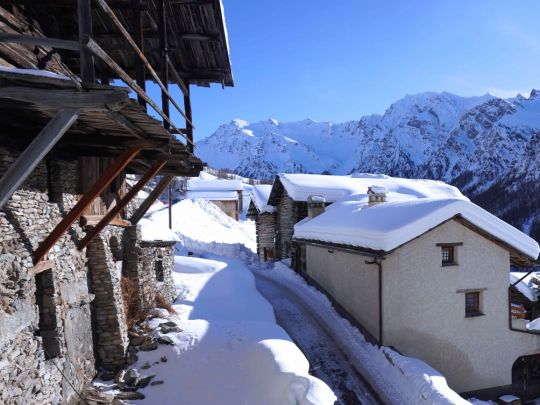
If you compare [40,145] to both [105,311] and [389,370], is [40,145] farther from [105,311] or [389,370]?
[389,370]

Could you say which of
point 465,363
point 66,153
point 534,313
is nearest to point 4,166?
point 66,153

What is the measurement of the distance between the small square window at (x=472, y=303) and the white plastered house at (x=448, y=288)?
0.03 m

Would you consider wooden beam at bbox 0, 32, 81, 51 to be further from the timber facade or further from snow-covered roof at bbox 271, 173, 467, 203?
snow-covered roof at bbox 271, 173, 467, 203

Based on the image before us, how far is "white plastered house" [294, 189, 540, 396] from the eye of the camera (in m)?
11.4

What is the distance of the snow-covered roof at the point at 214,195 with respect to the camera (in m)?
56.4

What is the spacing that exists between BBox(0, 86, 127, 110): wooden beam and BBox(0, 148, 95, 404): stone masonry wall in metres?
2.64

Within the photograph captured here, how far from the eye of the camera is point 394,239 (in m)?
10.9

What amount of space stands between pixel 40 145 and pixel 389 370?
10.2 metres

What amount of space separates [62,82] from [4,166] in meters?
3.04

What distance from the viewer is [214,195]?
58.3 m

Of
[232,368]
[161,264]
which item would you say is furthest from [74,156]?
[161,264]

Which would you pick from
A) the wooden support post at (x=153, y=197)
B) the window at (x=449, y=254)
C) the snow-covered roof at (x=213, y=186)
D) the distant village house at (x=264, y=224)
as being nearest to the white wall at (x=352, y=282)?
the window at (x=449, y=254)

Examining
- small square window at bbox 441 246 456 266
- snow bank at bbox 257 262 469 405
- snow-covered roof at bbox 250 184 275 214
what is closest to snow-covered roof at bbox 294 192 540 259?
small square window at bbox 441 246 456 266

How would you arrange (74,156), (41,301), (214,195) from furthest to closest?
1. (214,195)
2. (74,156)
3. (41,301)
